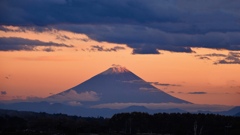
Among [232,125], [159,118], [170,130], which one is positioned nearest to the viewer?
[232,125]

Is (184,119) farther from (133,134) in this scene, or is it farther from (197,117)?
(133,134)

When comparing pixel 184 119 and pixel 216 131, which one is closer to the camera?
pixel 216 131

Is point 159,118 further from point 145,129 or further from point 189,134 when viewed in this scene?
point 189,134

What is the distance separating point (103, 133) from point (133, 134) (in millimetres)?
4478

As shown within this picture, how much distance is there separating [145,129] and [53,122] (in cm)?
2171

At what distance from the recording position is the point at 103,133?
87.5 m

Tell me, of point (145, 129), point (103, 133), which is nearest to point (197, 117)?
point (145, 129)

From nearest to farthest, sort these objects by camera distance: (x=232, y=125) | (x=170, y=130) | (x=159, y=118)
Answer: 1. (x=232, y=125)
2. (x=170, y=130)
3. (x=159, y=118)

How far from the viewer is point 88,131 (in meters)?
93.2

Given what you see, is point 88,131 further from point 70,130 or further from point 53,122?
point 53,122

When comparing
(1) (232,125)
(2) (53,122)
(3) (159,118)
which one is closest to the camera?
(1) (232,125)

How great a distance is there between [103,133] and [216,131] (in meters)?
16.8

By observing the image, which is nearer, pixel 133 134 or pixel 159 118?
pixel 133 134

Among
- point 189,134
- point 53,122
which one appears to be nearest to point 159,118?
point 189,134
